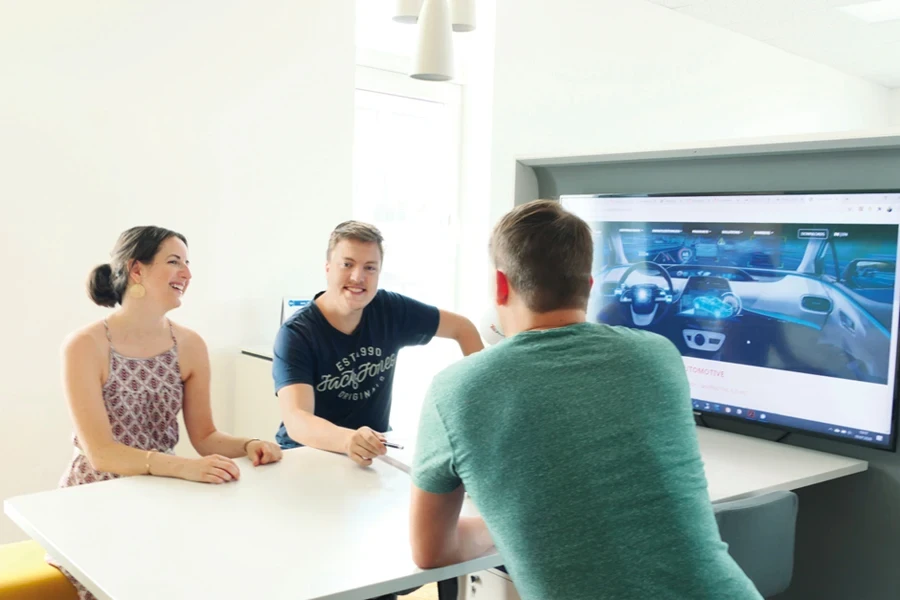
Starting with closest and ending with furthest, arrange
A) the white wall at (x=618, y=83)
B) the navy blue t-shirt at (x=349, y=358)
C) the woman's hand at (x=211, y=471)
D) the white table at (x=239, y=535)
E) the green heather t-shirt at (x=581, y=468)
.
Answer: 1. the green heather t-shirt at (x=581, y=468)
2. the white table at (x=239, y=535)
3. the woman's hand at (x=211, y=471)
4. the navy blue t-shirt at (x=349, y=358)
5. the white wall at (x=618, y=83)

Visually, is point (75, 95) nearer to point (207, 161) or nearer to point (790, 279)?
point (207, 161)

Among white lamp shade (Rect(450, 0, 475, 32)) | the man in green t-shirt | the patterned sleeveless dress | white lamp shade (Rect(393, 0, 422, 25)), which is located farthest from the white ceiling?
the man in green t-shirt

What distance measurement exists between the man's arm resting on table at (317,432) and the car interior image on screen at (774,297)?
1093 mm

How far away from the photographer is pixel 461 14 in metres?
2.67

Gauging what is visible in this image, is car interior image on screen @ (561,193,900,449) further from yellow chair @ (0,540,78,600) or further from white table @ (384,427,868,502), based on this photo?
yellow chair @ (0,540,78,600)

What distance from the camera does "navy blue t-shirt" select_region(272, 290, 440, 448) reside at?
221 centimetres

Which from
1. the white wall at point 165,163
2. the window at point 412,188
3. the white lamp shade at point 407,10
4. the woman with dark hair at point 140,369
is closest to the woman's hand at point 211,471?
the woman with dark hair at point 140,369

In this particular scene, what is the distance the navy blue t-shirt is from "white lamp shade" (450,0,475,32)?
2.96ft

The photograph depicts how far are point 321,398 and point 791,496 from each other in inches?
47.4

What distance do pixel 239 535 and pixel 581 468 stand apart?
2.10 ft

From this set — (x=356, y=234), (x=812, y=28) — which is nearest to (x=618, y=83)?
(x=812, y=28)

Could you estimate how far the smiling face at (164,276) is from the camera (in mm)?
2094

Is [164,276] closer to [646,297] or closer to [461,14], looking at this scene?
[461,14]

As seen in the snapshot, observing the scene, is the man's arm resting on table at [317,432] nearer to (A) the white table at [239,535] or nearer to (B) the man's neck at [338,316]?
(A) the white table at [239,535]
